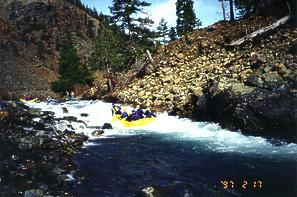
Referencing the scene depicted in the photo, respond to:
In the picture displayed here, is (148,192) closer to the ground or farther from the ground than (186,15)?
closer to the ground

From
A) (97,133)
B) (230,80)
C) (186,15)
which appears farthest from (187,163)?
(186,15)

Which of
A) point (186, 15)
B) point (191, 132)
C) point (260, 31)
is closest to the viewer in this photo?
point (191, 132)

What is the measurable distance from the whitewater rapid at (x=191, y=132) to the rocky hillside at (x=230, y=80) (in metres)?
0.85

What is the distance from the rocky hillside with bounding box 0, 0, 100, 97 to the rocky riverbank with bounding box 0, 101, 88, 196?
27.5 meters

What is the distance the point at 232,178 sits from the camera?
41.0ft

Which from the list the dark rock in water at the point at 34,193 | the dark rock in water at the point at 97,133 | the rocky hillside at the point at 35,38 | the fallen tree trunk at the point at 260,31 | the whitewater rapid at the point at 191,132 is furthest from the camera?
the rocky hillside at the point at 35,38

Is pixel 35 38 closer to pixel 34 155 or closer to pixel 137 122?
pixel 137 122

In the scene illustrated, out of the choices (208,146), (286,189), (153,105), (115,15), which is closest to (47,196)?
(286,189)

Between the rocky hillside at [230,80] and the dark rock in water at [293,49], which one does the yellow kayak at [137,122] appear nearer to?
the rocky hillside at [230,80]

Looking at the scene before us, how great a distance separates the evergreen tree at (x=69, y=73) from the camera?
50.4m

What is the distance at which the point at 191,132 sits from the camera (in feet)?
69.8

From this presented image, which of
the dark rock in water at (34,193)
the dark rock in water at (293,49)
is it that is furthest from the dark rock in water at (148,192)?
the dark rock in water at (293,49)

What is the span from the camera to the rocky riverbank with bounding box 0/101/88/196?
11.7 metres

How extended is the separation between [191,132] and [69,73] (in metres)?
33.1
